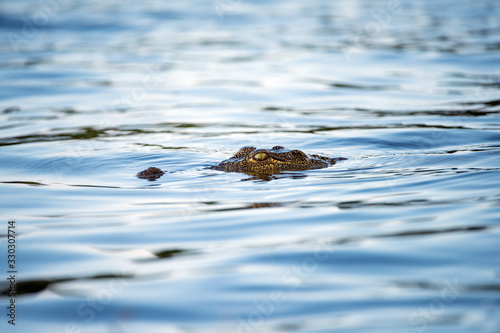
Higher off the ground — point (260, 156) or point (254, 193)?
point (260, 156)

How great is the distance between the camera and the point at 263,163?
8883 mm

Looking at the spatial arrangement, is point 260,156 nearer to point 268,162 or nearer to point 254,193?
point 268,162

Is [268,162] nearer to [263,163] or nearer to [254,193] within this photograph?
[263,163]

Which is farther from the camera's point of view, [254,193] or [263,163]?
[263,163]

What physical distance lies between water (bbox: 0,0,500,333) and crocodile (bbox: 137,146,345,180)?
0.22 metres

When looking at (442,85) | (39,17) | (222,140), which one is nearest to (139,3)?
(39,17)

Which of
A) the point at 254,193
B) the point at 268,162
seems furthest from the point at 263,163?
the point at 254,193

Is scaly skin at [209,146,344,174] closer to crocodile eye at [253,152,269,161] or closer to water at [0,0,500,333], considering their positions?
crocodile eye at [253,152,269,161]

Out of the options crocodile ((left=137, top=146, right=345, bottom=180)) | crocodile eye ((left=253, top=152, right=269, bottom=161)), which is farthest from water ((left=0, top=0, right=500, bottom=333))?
crocodile eye ((left=253, top=152, right=269, bottom=161))

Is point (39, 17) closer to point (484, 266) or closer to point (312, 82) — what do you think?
point (312, 82)

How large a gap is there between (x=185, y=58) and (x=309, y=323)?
19.4m

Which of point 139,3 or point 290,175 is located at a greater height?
point 139,3

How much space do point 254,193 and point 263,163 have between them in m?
1.26

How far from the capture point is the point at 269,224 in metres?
6.37
